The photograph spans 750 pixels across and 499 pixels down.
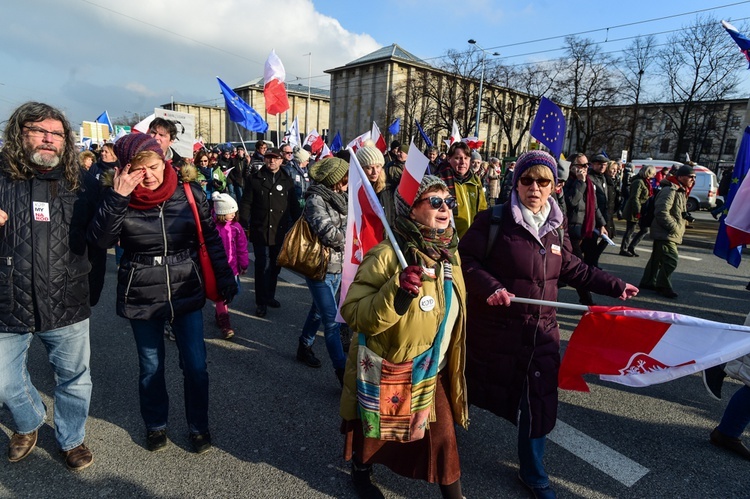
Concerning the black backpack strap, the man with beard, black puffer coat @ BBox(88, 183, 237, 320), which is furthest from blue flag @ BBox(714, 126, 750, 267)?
the man with beard

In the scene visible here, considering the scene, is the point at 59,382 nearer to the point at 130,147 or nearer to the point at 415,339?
the point at 130,147

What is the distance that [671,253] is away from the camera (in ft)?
21.3

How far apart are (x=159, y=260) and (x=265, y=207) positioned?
289cm

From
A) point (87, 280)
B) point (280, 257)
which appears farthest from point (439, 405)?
point (87, 280)

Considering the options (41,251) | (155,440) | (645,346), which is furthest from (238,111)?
(645,346)

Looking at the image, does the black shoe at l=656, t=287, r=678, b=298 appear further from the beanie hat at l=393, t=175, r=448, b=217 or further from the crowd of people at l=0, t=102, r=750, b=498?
the beanie hat at l=393, t=175, r=448, b=217

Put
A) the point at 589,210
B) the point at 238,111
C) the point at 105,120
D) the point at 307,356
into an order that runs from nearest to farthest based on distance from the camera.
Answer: the point at 307,356 → the point at 589,210 → the point at 238,111 → the point at 105,120

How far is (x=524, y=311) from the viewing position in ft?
7.88

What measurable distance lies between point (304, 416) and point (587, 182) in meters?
5.07

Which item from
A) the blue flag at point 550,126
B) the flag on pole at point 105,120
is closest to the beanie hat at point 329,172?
the blue flag at point 550,126

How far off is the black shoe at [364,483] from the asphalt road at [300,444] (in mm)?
129

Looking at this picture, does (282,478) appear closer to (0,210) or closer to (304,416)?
(304,416)

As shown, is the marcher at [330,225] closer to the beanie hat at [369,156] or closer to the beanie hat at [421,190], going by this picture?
the beanie hat at [369,156]

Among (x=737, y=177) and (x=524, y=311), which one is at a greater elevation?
(x=737, y=177)
